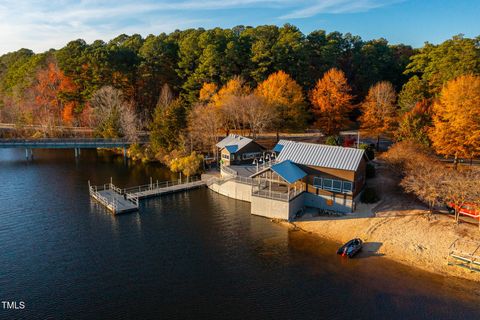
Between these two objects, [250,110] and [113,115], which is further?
[113,115]

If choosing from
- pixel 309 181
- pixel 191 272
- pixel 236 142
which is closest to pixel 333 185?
pixel 309 181

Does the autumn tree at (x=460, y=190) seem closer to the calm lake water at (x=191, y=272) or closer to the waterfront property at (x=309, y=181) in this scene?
the waterfront property at (x=309, y=181)

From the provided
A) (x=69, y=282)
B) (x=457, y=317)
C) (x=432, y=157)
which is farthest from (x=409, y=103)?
(x=69, y=282)

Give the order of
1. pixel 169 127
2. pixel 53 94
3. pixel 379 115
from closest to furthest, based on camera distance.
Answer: pixel 379 115 → pixel 169 127 → pixel 53 94

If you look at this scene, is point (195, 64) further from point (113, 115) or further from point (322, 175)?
point (322, 175)

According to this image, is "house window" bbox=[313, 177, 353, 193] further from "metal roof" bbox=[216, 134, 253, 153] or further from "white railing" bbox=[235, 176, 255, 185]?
"metal roof" bbox=[216, 134, 253, 153]

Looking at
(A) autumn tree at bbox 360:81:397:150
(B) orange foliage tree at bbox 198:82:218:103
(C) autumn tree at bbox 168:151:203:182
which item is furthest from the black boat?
(B) orange foliage tree at bbox 198:82:218:103
